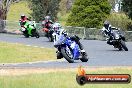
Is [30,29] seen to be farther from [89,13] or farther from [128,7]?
[128,7]

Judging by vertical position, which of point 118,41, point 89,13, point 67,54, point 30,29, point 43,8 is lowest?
point 30,29

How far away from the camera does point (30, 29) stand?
37.2 m

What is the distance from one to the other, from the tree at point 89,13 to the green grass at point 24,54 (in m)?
16.6

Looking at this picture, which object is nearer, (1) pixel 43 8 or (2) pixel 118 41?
(2) pixel 118 41

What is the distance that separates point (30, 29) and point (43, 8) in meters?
16.6

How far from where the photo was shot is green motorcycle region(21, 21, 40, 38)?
122ft

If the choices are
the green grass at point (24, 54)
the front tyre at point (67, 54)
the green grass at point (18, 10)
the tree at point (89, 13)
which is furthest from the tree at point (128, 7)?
A: the green grass at point (18, 10)

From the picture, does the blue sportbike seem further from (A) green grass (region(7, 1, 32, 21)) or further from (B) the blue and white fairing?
(A) green grass (region(7, 1, 32, 21))

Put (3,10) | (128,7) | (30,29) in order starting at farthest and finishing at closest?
(3,10)
(128,7)
(30,29)

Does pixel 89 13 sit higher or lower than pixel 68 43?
lower

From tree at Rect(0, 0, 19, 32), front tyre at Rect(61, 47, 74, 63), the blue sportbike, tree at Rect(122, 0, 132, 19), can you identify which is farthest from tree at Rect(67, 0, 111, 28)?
front tyre at Rect(61, 47, 74, 63)

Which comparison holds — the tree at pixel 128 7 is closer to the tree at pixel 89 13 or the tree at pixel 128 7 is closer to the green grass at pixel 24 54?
the tree at pixel 89 13

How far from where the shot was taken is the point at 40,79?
40.4 feet

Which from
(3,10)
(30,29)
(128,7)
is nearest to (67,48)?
(30,29)
